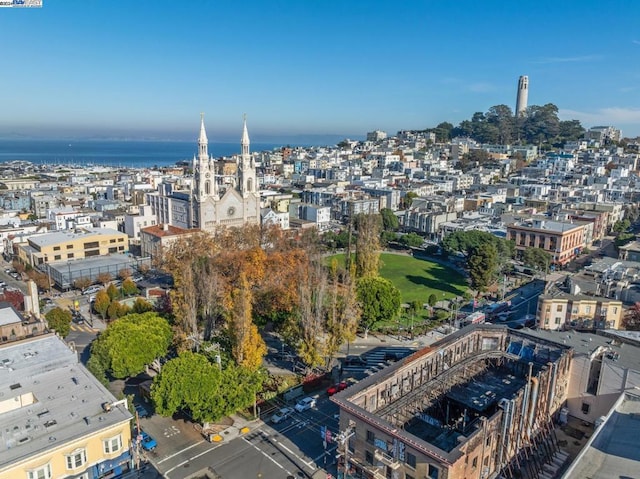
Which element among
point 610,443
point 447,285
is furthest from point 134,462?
point 447,285

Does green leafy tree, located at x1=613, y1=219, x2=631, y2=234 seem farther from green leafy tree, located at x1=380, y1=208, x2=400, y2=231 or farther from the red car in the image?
the red car

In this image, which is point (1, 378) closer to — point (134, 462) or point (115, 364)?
point (115, 364)

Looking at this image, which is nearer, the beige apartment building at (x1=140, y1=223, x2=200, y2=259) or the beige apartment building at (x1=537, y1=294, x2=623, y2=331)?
the beige apartment building at (x1=537, y1=294, x2=623, y2=331)

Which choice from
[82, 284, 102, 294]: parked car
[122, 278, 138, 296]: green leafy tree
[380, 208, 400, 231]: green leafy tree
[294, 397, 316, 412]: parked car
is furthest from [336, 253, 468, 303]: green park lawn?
[82, 284, 102, 294]: parked car

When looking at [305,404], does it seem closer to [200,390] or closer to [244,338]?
[244,338]

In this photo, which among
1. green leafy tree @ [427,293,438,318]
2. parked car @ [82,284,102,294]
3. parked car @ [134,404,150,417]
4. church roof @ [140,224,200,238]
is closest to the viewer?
parked car @ [134,404,150,417]

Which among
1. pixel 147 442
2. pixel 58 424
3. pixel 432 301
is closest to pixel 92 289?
pixel 147 442

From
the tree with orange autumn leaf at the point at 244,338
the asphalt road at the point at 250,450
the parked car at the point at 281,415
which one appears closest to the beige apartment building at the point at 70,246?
the asphalt road at the point at 250,450
